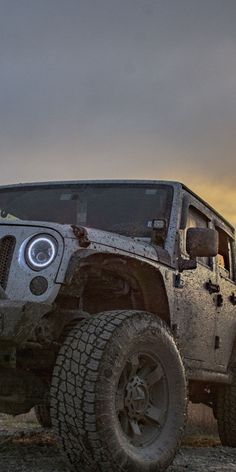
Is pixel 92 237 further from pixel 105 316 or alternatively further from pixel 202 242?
pixel 202 242

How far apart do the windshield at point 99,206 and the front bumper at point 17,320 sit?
Result: 5.60 feet

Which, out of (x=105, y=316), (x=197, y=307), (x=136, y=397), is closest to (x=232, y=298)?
(x=197, y=307)

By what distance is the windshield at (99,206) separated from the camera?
578cm

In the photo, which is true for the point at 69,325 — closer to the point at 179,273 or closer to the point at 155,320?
the point at 155,320

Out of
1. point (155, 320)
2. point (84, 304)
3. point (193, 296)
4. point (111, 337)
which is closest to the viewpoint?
point (111, 337)

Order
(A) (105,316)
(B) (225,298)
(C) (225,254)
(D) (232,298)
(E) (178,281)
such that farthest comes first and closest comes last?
1. (C) (225,254)
2. (D) (232,298)
3. (B) (225,298)
4. (E) (178,281)
5. (A) (105,316)

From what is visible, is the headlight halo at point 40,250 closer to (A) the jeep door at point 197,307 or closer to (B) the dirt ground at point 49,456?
(B) the dirt ground at point 49,456

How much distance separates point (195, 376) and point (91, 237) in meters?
2.20

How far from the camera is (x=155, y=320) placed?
473cm

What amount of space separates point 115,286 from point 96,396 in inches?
44.3

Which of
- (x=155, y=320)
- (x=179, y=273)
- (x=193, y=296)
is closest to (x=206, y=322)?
(x=193, y=296)

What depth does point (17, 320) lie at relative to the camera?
400 cm

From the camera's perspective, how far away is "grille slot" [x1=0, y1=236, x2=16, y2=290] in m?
4.40

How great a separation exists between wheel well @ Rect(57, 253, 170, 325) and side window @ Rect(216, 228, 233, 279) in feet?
6.47
